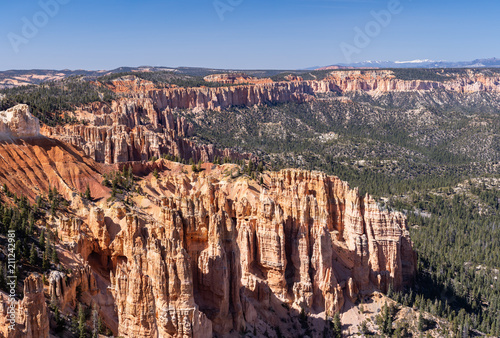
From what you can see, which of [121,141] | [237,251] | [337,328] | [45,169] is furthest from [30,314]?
[121,141]

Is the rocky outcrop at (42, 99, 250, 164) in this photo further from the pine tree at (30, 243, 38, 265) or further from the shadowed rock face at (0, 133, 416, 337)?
the pine tree at (30, 243, 38, 265)

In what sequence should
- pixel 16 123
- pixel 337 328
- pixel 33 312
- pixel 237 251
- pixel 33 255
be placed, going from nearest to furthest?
pixel 33 312, pixel 33 255, pixel 237 251, pixel 337 328, pixel 16 123

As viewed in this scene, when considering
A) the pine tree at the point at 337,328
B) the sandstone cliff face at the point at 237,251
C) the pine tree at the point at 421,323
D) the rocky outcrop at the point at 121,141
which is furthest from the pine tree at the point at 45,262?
the rocky outcrop at the point at 121,141

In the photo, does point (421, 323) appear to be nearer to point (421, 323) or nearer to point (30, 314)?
point (421, 323)

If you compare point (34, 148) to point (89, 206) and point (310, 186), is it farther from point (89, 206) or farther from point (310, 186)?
point (310, 186)

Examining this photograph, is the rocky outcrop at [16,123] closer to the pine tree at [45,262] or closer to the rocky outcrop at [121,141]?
the rocky outcrop at [121,141]

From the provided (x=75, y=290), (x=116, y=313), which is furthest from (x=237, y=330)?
(x=75, y=290)
